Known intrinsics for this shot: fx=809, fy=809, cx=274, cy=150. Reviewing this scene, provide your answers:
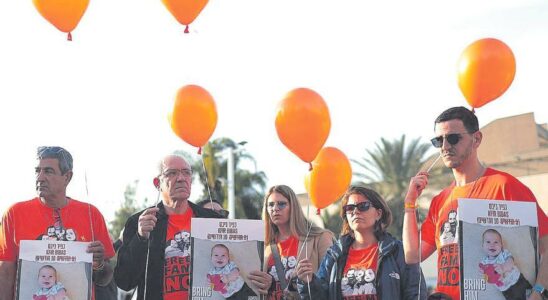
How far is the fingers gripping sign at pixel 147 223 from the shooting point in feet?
18.6

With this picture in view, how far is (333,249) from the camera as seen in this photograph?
6.03 metres

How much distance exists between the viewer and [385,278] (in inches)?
225

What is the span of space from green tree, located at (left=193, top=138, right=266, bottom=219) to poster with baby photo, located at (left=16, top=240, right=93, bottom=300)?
84.7ft

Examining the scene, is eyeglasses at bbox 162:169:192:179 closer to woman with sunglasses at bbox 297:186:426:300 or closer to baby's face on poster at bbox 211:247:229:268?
baby's face on poster at bbox 211:247:229:268

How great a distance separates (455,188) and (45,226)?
2893 millimetres

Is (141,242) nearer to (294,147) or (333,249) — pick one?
(333,249)

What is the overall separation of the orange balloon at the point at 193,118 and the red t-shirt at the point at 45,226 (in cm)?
179

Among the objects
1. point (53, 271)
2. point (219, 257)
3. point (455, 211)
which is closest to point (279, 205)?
point (219, 257)

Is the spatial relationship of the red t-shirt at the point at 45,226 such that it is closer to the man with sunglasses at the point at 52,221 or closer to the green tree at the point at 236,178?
the man with sunglasses at the point at 52,221

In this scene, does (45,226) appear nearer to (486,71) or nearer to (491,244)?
(491,244)

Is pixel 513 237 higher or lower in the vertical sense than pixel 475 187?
lower

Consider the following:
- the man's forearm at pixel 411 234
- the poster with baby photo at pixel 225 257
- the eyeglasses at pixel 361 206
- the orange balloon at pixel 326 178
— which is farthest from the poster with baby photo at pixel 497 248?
the orange balloon at pixel 326 178

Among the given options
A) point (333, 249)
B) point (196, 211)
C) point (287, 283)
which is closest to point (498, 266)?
point (333, 249)

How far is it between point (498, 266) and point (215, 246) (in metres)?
1.92
